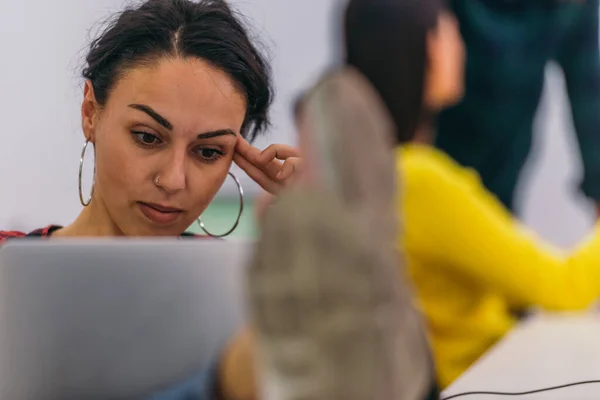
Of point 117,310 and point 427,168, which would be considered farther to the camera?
point 427,168

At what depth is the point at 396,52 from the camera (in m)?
0.76

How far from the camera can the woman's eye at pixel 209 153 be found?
0.90 meters

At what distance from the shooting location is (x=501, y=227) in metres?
0.77

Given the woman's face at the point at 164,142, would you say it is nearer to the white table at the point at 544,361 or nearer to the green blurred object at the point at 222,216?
the green blurred object at the point at 222,216

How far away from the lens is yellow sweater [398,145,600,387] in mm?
695

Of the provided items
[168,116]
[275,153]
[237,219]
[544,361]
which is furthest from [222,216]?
[544,361]

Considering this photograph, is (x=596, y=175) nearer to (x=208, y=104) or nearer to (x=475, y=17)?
(x=475, y=17)

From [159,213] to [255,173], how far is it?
0.17 metres

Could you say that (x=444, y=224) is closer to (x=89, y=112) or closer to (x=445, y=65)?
(x=445, y=65)

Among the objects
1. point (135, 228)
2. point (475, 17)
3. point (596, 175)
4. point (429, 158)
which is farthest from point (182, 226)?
point (596, 175)

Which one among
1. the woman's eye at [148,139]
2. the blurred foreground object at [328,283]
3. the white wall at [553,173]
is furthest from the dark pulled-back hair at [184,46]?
the blurred foreground object at [328,283]

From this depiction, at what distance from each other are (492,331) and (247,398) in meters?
0.49

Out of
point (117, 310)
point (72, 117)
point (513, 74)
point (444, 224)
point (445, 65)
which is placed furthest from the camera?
point (72, 117)

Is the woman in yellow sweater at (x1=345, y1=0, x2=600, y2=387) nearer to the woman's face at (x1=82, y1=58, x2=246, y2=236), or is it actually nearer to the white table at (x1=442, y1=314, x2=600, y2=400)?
the white table at (x1=442, y1=314, x2=600, y2=400)
